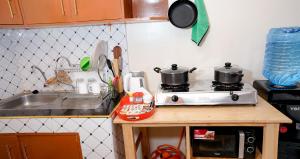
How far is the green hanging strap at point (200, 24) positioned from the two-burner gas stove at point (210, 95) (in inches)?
14.7

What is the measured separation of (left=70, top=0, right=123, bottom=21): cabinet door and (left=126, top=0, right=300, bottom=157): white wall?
30cm

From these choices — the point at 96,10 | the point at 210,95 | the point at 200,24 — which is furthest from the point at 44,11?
the point at 210,95

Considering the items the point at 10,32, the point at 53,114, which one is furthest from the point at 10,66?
the point at 53,114

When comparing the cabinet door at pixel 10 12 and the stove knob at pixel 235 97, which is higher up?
the cabinet door at pixel 10 12

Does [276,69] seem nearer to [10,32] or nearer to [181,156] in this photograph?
[181,156]

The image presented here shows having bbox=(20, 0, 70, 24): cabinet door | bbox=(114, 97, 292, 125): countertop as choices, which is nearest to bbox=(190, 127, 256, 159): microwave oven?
bbox=(114, 97, 292, 125): countertop

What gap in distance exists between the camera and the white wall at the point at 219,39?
4.97 feet

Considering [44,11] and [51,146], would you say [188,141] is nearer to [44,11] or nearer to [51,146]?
[51,146]

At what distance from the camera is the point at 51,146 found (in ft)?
4.55

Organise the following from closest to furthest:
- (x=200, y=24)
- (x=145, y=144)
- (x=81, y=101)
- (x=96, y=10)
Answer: (x=96, y=10)
(x=200, y=24)
(x=81, y=101)
(x=145, y=144)

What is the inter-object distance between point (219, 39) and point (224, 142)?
76 centimetres

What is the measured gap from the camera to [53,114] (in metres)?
1.34

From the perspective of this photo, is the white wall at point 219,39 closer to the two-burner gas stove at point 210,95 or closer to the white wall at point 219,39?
the white wall at point 219,39

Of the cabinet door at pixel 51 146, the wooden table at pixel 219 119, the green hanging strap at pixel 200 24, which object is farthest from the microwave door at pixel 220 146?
the cabinet door at pixel 51 146
